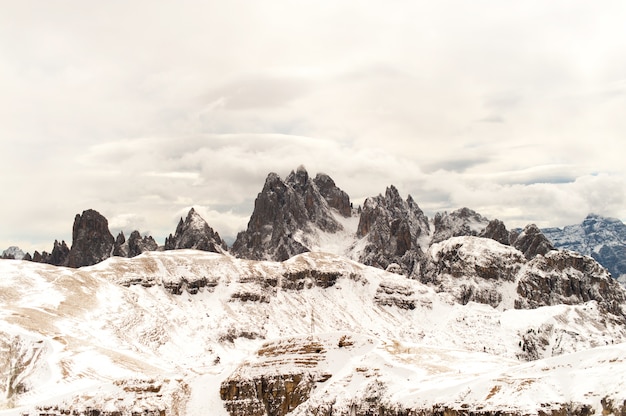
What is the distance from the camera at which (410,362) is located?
159375mm

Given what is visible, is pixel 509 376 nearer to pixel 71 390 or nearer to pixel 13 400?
pixel 71 390

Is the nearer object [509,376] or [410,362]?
[509,376]

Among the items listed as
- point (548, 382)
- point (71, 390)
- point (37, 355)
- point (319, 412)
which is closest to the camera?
point (548, 382)

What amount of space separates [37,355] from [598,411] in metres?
153

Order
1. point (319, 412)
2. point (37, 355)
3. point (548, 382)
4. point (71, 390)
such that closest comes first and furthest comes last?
1. point (548, 382)
2. point (319, 412)
3. point (71, 390)
4. point (37, 355)

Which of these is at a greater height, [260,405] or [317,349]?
[317,349]

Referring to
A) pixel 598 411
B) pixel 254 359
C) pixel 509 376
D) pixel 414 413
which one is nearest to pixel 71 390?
pixel 254 359

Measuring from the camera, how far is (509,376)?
11638 cm

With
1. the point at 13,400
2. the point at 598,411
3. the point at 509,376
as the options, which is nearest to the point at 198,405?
the point at 13,400

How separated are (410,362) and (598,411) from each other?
65.8 meters

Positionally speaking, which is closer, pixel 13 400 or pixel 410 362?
pixel 410 362

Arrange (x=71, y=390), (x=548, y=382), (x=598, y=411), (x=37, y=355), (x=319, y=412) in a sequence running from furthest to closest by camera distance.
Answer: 1. (x=37, y=355)
2. (x=71, y=390)
3. (x=319, y=412)
4. (x=548, y=382)
5. (x=598, y=411)

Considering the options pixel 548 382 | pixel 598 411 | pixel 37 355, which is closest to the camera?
pixel 598 411

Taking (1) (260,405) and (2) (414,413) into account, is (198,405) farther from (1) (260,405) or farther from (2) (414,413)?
(2) (414,413)
